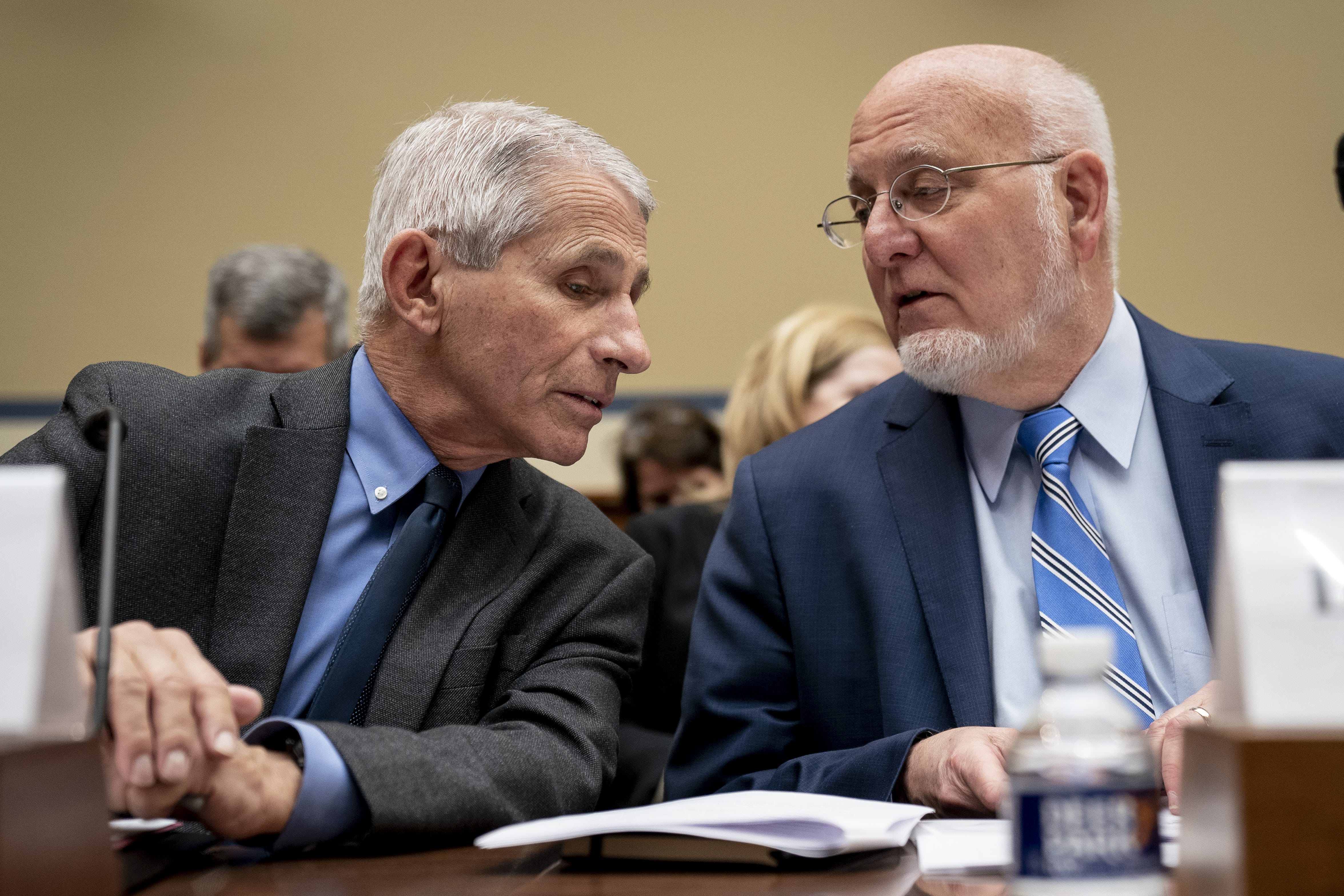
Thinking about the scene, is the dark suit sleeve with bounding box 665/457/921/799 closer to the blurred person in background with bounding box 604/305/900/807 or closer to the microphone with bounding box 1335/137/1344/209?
the blurred person in background with bounding box 604/305/900/807

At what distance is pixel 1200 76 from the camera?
14.8ft

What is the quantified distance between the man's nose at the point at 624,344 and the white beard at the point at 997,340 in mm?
328

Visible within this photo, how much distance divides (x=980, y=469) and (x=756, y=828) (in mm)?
781

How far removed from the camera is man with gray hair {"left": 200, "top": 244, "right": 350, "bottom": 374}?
9.25 ft

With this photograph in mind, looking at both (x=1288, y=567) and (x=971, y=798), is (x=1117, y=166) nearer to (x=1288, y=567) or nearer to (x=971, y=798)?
(x=971, y=798)

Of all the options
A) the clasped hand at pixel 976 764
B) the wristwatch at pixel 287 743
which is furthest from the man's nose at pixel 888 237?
the wristwatch at pixel 287 743

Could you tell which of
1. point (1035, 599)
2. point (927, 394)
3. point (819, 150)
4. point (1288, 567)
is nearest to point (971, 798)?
point (1035, 599)

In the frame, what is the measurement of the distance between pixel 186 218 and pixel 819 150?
243 centimetres

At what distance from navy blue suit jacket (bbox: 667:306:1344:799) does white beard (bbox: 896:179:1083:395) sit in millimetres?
86

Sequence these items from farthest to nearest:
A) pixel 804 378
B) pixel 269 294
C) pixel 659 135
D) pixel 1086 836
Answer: pixel 659 135 < pixel 269 294 < pixel 804 378 < pixel 1086 836

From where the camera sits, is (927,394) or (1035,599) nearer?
(1035,599)

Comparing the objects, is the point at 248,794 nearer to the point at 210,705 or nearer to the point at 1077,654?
the point at 210,705

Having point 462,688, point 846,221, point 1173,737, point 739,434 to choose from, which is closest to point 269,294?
point 739,434

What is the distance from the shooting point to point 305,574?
1.23 metres
